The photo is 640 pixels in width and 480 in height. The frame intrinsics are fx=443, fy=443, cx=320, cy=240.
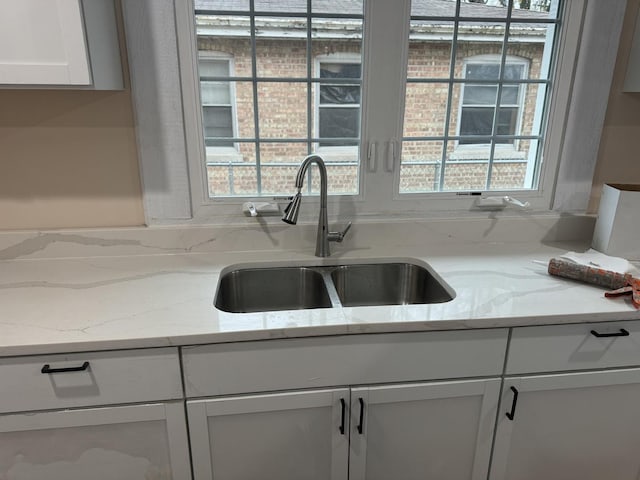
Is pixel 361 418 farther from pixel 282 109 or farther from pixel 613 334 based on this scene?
pixel 282 109

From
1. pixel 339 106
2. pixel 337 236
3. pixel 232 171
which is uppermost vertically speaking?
pixel 339 106

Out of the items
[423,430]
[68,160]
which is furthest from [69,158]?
[423,430]

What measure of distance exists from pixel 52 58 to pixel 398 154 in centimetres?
116

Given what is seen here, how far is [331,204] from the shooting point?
175 cm

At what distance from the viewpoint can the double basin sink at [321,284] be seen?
162 centimetres

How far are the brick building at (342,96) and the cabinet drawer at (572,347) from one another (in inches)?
28.7

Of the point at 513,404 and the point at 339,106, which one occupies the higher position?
the point at 339,106

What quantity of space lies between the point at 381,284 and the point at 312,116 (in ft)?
2.27

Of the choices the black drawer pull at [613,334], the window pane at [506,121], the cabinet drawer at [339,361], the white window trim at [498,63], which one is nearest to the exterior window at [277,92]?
the white window trim at [498,63]

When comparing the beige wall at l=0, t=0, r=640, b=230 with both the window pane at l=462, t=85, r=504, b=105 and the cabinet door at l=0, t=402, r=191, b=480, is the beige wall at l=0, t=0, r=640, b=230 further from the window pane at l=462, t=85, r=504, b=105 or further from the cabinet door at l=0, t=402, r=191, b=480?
the cabinet door at l=0, t=402, r=191, b=480

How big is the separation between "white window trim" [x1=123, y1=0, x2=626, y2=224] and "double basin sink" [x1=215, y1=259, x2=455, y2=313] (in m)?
0.24

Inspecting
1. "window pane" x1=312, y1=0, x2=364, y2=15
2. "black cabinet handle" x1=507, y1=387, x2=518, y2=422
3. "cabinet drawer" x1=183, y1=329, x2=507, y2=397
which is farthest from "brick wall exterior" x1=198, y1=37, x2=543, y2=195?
"black cabinet handle" x1=507, y1=387, x2=518, y2=422

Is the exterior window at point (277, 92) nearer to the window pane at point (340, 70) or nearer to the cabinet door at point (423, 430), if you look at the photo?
the window pane at point (340, 70)

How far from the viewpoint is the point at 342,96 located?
1656mm
